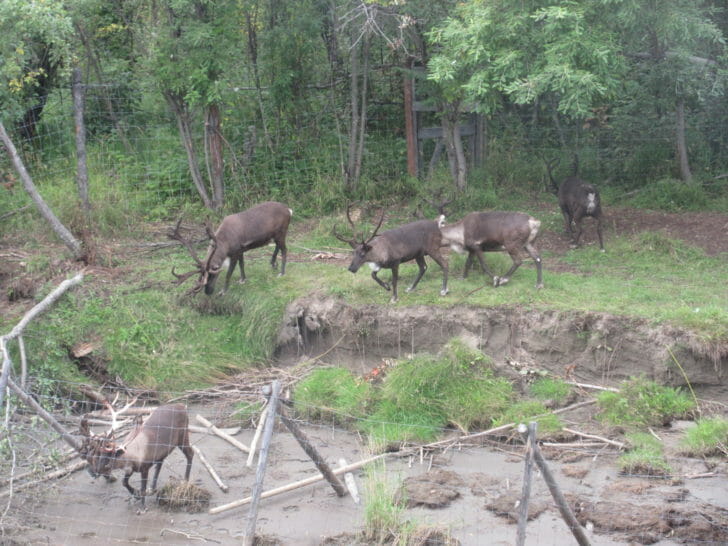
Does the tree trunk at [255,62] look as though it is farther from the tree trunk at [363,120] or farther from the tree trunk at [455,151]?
the tree trunk at [455,151]

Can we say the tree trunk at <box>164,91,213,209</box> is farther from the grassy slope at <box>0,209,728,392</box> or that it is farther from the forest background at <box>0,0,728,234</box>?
the grassy slope at <box>0,209,728,392</box>

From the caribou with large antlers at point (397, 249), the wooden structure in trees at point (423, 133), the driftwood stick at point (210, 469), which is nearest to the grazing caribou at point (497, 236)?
the caribou with large antlers at point (397, 249)

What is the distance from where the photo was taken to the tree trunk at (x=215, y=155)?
1441 centimetres

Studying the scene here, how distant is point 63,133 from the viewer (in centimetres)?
1510

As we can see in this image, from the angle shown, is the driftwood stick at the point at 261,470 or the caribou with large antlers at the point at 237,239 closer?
the driftwood stick at the point at 261,470

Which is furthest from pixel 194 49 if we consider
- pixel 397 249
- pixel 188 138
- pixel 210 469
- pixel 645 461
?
pixel 645 461

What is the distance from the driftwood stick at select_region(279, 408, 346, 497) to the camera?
7.08 metres

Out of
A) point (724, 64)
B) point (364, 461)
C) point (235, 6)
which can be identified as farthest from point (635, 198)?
point (364, 461)

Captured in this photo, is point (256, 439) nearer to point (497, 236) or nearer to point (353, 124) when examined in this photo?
point (497, 236)

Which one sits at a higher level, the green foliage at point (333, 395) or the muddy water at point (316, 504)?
the green foliage at point (333, 395)

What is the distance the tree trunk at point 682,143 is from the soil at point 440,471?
19.2 ft

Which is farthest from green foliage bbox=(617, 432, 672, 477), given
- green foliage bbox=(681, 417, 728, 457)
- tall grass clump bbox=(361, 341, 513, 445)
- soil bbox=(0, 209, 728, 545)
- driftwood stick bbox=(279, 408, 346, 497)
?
driftwood stick bbox=(279, 408, 346, 497)

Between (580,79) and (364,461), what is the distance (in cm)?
529

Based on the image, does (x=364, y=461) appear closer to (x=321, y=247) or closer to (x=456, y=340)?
(x=456, y=340)
